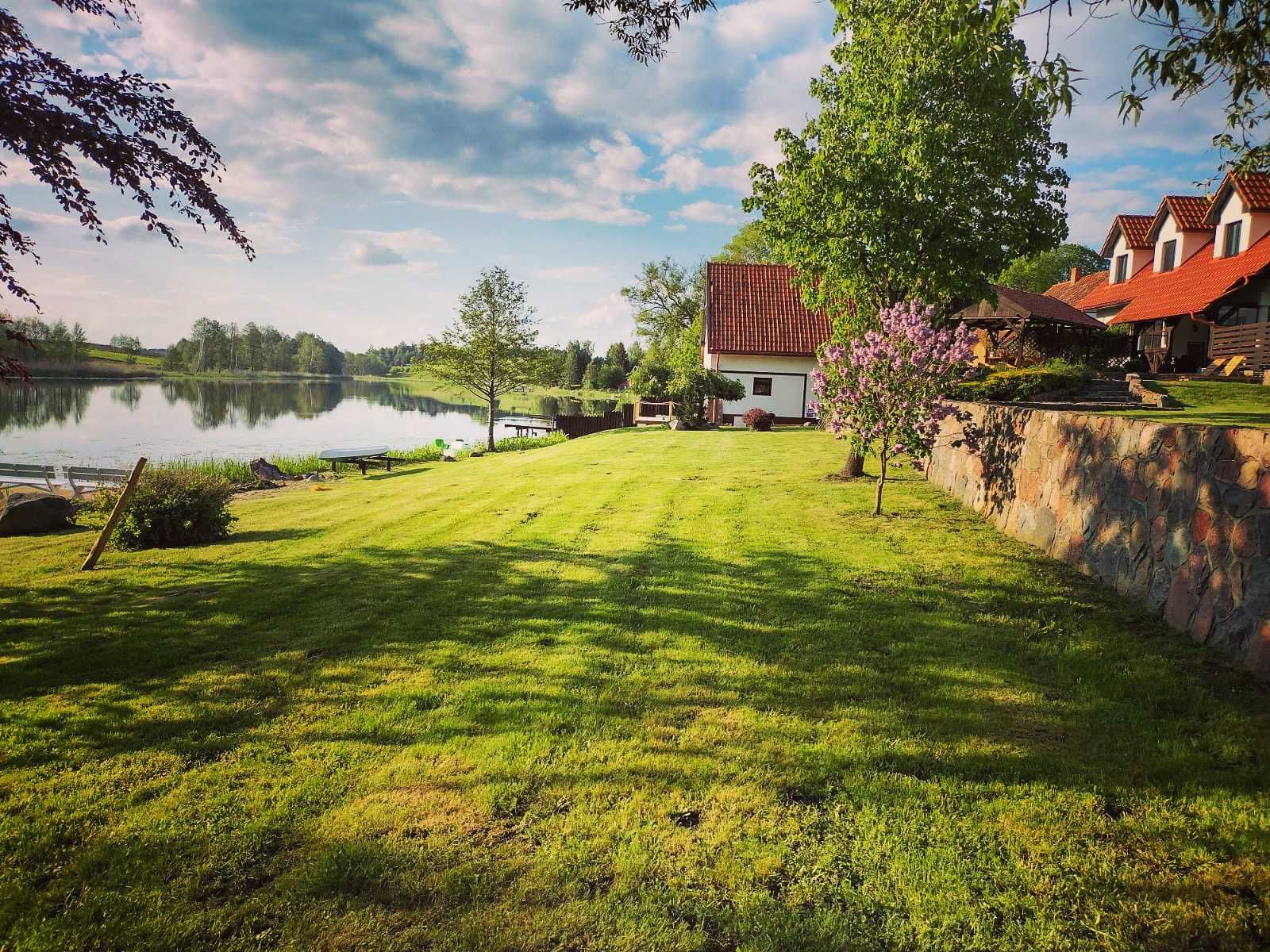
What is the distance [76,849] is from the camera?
10.7 ft

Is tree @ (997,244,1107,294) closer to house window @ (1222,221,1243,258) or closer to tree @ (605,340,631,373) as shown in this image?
house window @ (1222,221,1243,258)

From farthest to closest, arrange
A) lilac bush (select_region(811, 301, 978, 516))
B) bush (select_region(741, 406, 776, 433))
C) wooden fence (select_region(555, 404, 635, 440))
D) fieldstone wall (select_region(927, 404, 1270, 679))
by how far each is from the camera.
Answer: wooden fence (select_region(555, 404, 635, 440)), bush (select_region(741, 406, 776, 433)), lilac bush (select_region(811, 301, 978, 516)), fieldstone wall (select_region(927, 404, 1270, 679))

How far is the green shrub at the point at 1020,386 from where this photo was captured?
17.7m

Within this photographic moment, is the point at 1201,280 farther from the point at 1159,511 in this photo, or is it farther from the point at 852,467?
the point at 1159,511

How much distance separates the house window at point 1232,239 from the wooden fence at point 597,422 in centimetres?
2384

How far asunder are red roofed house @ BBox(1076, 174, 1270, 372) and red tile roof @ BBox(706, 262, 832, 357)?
1295 cm

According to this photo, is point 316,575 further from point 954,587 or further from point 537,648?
point 954,587

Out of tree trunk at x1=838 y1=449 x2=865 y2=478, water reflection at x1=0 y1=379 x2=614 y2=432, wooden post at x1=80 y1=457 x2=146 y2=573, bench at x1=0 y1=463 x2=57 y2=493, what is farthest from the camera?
water reflection at x1=0 y1=379 x2=614 y2=432

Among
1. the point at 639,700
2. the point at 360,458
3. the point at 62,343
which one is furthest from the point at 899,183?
the point at 62,343

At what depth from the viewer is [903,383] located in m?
9.77

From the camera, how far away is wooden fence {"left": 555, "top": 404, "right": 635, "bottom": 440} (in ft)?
105

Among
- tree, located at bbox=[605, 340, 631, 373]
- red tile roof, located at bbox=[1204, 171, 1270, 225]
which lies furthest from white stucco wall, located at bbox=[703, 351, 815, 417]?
tree, located at bbox=[605, 340, 631, 373]

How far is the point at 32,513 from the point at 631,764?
13803mm

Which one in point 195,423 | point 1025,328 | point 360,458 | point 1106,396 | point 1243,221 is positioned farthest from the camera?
point 195,423
